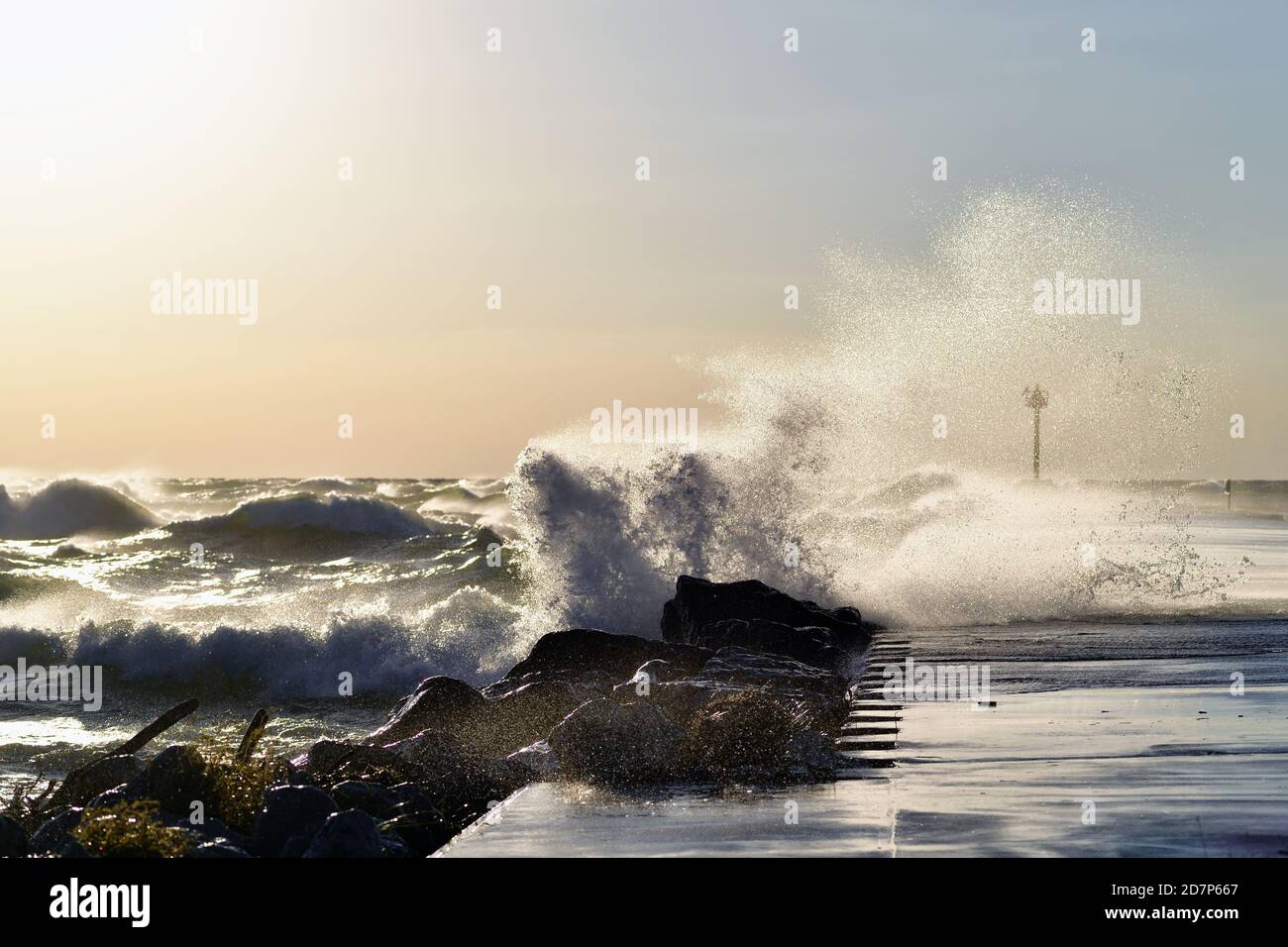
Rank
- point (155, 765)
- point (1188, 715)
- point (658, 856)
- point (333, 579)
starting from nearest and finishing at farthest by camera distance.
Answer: point (658, 856) → point (155, 765) → point (1188, 715) → point (333, 579)

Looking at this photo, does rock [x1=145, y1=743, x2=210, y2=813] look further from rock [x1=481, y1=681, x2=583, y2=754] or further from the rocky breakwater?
rock [x1=481, y1=681, x2=583, y2=754]

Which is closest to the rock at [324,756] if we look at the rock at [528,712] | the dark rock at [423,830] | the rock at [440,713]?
the rock at [440,713]

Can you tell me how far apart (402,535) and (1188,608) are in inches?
1641

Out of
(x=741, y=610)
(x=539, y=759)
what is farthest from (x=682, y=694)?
(x=741, y=610)

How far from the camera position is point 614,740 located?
11.8 m

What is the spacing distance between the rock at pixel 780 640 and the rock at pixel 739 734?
23.3ft

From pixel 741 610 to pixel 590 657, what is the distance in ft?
14.1

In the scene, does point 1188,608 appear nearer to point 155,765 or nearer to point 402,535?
point 155,765

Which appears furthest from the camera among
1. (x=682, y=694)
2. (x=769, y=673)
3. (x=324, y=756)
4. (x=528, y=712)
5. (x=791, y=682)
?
(x=769, y=673)

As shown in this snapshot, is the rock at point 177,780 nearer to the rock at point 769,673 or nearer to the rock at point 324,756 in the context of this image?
the rock at point 324,756

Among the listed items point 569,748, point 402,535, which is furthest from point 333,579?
point 569,748

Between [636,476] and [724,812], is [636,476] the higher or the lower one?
the higher one

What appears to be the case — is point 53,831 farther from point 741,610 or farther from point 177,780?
point 741,610
